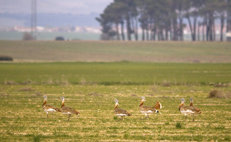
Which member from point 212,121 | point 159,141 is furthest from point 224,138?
point 212,121

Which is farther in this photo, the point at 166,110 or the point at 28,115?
the point at 166,110

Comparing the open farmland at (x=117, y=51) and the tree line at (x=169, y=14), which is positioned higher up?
the tree line at (x=169, y=14)

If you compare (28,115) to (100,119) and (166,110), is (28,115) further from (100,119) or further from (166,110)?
(166,110)

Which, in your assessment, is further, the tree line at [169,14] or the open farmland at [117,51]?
the tree line at [169,14]

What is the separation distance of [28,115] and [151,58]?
91.2 m

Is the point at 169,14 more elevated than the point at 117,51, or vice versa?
the point at 169,14

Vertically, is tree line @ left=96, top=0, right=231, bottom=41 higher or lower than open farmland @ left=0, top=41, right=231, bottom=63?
higher

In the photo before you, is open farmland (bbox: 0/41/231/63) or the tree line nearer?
open farmland (bbox: 0/41/231/63)

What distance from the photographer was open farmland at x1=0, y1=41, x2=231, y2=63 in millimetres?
112375

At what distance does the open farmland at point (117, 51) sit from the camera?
369ft

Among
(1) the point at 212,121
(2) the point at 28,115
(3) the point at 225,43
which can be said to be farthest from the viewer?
(3) the point at 225,43

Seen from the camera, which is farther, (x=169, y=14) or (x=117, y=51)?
(x=169, y=14)

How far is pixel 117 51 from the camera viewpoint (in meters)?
124

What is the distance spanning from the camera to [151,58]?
114312mm
